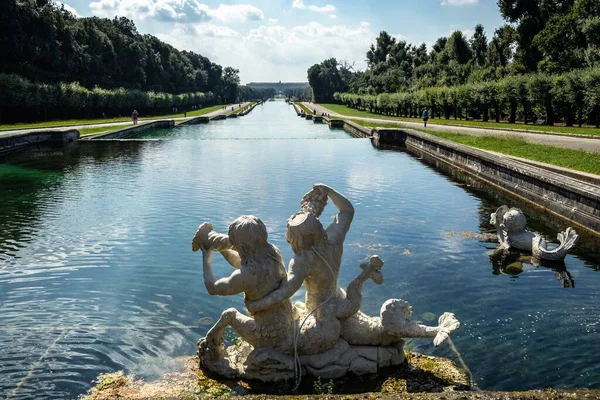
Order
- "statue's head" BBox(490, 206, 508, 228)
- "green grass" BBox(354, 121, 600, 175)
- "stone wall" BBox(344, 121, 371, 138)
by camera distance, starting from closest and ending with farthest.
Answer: "statue's head" BBox(490, 206, 508, 228) → "green grass" BBox(354, 121, 600, 175) → "stone wall" BBox(344, 121, 371, 138)

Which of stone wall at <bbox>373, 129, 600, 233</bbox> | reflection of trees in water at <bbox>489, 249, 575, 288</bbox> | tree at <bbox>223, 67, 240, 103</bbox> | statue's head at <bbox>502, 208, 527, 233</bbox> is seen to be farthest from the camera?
tree at <bbox>223, 67, 240, 103</bbox>

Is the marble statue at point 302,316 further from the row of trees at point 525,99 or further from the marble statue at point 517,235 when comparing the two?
the row of trees at point 525,99

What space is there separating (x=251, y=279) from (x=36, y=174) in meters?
17.1

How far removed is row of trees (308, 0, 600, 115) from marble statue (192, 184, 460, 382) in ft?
130

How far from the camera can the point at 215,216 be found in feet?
43.6

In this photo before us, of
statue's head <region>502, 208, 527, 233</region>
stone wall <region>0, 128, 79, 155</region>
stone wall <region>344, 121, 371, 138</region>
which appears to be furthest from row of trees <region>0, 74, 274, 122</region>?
statue's head <region>502, 208, 527, 233</region>

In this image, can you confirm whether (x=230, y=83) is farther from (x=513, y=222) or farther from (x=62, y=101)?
(x=513, y=222)

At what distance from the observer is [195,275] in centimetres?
939

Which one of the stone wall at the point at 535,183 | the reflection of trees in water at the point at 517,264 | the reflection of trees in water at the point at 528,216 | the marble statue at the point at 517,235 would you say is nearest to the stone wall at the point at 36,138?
the stone wall at the point at 535,183

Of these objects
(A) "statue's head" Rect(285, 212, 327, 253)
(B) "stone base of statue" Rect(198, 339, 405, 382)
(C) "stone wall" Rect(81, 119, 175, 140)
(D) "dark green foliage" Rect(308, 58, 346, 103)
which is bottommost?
(B) "stone base of statue" Rect(198, 339, 405, 382)

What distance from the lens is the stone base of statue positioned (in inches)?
220

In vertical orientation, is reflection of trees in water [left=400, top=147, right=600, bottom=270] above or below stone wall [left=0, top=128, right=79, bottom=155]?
below

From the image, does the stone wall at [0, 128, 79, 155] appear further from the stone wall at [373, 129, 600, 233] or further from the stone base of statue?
the stone base of statue

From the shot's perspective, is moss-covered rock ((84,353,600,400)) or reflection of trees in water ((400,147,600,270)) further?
reflection of trees in water ((400,147,600,270))
